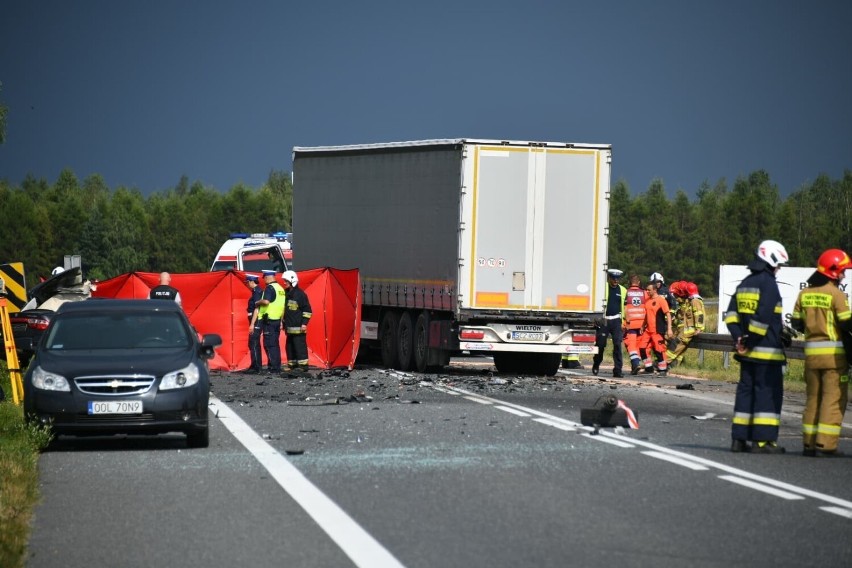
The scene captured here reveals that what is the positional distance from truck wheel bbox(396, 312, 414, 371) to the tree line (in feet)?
362

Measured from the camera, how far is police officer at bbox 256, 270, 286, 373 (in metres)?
26.4

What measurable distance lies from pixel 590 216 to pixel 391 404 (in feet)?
24.1

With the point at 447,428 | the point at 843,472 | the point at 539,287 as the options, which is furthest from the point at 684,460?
the point at 539,287

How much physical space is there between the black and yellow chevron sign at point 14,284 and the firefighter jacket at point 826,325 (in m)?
13.1

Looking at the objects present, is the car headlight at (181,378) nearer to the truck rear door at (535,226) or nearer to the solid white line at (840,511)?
the solid white line at (840,511)

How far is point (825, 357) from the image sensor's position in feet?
45.1

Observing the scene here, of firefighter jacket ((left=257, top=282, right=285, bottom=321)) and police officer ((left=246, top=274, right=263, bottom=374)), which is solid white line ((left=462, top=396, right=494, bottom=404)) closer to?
firefighter jacket ((left=257, top=282, right=285, bottom=321))

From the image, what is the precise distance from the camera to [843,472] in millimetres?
12492

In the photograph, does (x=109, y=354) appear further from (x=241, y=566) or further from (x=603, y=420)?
(x=241, y=566)

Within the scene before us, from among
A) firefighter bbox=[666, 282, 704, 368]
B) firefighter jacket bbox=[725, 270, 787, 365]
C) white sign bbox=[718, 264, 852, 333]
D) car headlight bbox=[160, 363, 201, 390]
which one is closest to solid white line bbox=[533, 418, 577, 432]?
firefighter jacket bbox=[725, 270, 787, 365]

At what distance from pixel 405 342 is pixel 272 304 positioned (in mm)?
2743

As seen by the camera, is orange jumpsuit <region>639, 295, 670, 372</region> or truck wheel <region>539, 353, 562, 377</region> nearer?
truck wheel <region>539, 353, 562, 377</region>

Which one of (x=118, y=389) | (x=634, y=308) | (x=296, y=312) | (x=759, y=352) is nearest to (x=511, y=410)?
(x=759, y=352)

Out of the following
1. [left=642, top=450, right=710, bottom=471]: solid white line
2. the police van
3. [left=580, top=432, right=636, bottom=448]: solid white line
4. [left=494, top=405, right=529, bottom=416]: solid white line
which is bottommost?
[left=494, top=405, right=529, bottom=416]: solid white line
